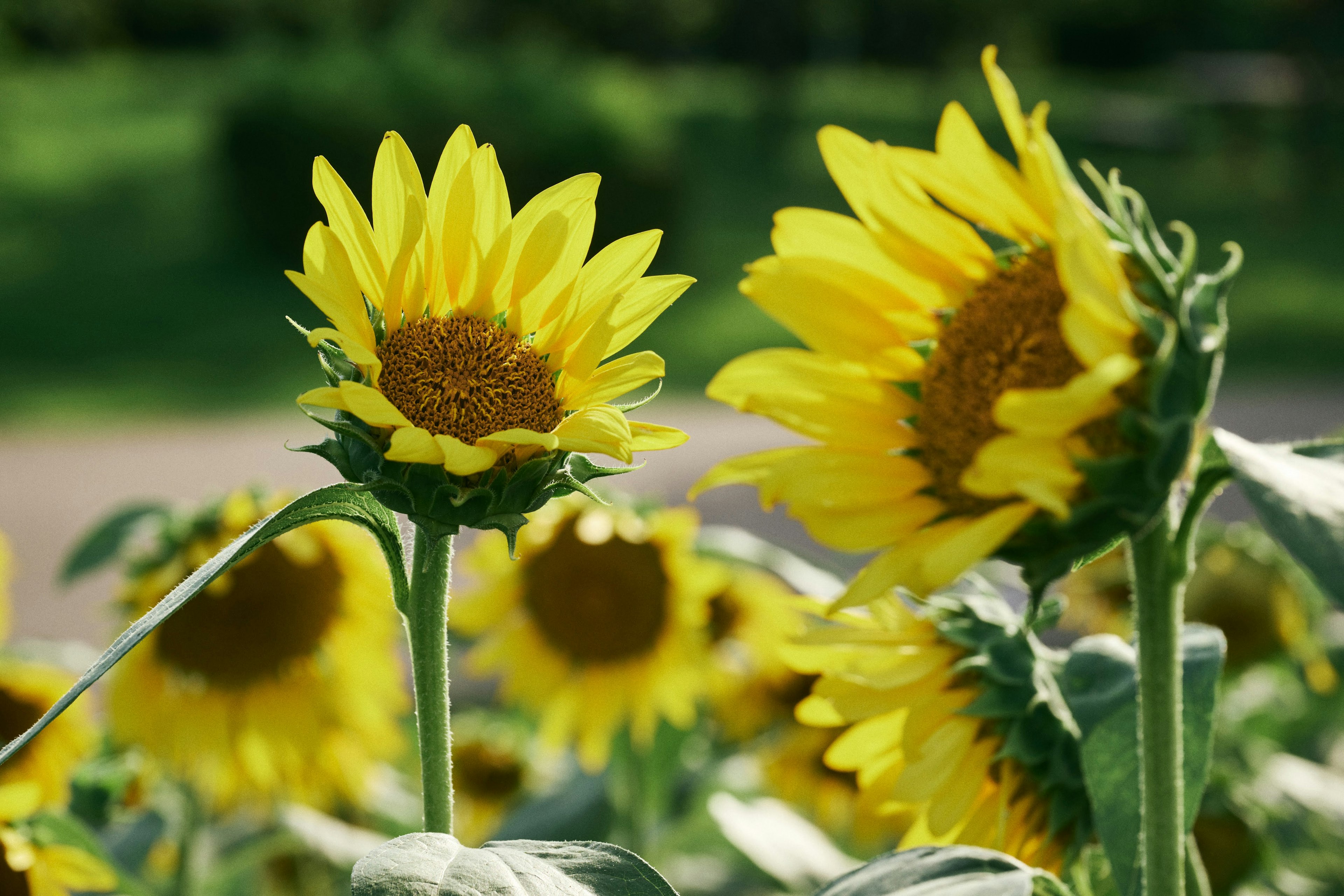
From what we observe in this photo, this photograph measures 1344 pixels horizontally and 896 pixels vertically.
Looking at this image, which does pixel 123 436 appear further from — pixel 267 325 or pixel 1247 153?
pixel 1247 153

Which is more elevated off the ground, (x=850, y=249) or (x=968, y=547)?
(x=850, y=249)

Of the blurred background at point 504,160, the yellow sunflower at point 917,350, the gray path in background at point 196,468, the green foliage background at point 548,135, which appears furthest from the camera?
the green foliage background at point 548,135

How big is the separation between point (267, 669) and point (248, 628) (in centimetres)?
5

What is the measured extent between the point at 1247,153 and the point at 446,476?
61.6ft

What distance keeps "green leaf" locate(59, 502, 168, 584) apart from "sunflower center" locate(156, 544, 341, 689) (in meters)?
0.13

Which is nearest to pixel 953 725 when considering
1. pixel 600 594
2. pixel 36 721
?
pixel 36 721

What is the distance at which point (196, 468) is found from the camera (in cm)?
734

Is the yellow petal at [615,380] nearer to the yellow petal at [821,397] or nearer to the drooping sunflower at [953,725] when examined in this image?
the yellow petal at [821,397]

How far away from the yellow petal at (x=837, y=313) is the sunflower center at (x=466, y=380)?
15 centimetres

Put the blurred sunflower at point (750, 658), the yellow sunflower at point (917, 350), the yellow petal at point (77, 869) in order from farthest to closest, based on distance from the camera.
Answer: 1. the blurred sunflower at point (750, 658)
2. the yellow petal at point (77, 869)
3. the yellow sunflower at point (917, 350)

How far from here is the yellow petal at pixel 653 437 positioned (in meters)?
0.78

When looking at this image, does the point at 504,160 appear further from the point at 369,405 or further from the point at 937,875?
the point at 937,875

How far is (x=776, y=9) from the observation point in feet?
59.4

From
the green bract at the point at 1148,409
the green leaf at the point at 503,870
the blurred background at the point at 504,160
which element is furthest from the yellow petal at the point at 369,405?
the blurred background at the point at 504,160
